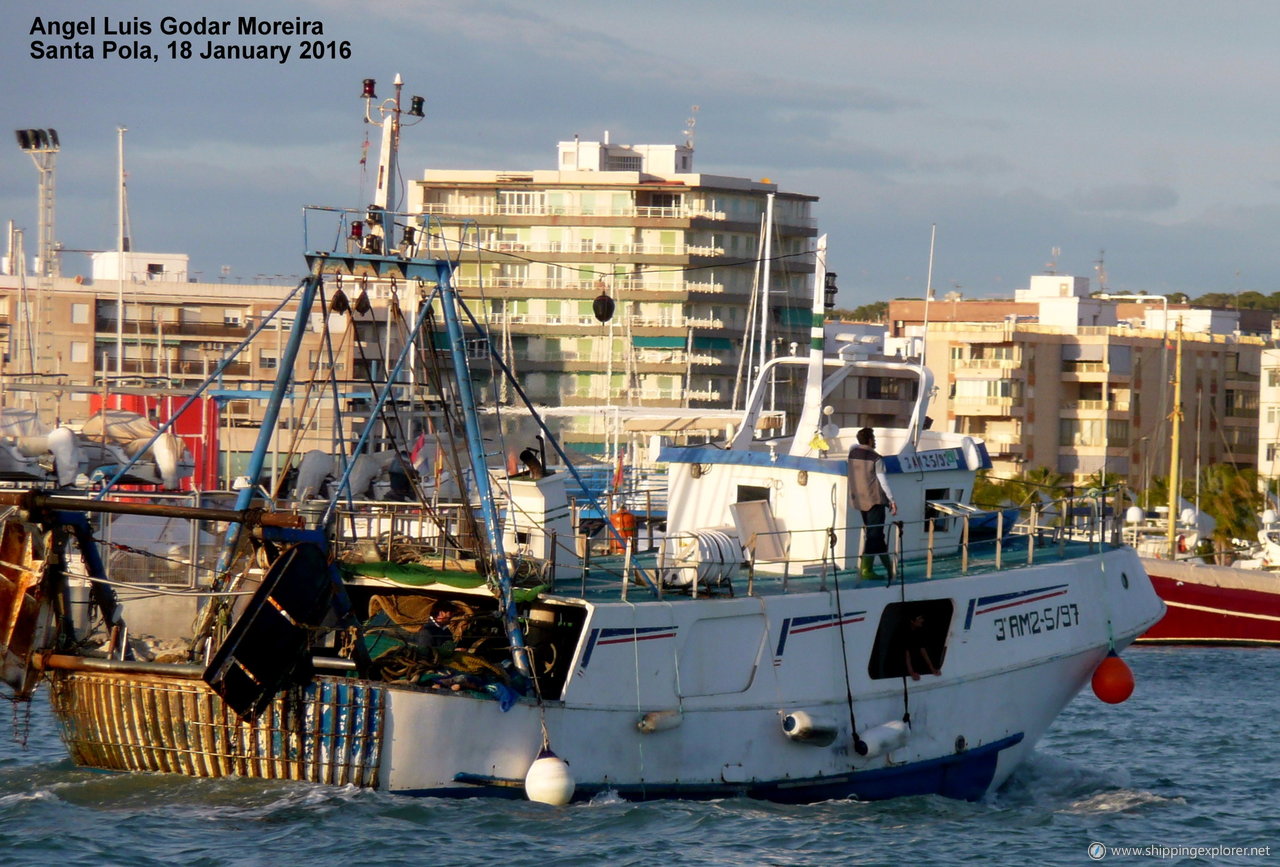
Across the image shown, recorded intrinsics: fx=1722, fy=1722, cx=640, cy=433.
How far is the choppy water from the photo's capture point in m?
14.1

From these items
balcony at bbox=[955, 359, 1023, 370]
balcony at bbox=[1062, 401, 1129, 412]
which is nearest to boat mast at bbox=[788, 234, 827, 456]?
balcony at bbox=[955, 359, 1023, 370]

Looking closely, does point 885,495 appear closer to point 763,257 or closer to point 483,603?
point 483,603

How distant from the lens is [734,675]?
16422 mm

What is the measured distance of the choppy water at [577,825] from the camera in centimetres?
1414

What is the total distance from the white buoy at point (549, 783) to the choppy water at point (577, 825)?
13 centimetres

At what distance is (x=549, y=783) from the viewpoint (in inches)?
594

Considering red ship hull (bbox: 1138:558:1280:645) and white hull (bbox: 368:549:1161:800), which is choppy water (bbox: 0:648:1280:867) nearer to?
white hull (bbox: 368:549:1161:800)

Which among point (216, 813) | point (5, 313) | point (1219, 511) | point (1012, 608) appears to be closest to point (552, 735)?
point (216, 813)

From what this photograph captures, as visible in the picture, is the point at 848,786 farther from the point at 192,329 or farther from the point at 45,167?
the point at 192,329

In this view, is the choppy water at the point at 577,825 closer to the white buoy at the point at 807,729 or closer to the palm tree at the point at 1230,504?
the white buoy at the point at 807,729

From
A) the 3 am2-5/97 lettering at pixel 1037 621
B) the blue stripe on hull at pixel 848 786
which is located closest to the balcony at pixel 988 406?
the 3 am2-5/97 lettering at pixel 1037 621

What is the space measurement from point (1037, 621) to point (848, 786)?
3341mm

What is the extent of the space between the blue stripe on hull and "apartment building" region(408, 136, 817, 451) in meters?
49.9

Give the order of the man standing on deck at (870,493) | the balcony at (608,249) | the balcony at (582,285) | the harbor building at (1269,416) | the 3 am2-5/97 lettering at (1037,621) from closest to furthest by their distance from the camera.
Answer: the man standing on deck at (870,493) < the 3 am2-5/97 lettering at (1037,621) < the harbor building at (1269,416) < the balcony at (582,285) < the balcony at (608,249)
